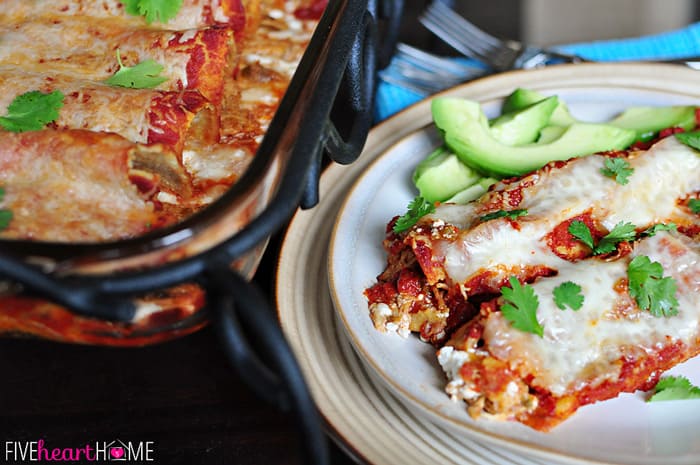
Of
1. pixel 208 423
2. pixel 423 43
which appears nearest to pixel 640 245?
pixel 208 423

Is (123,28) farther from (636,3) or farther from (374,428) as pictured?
(636,3)

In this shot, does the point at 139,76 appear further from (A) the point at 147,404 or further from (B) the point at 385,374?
(B) the point at 385,374

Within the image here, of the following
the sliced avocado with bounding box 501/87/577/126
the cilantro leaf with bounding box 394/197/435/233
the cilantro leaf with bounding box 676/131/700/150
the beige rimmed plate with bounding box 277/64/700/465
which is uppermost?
the cilantro leaf with bounding box 676/131/700/150

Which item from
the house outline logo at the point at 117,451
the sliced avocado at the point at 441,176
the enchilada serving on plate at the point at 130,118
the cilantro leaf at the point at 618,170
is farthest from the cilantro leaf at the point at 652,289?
the house outline logo at the point at 117,451

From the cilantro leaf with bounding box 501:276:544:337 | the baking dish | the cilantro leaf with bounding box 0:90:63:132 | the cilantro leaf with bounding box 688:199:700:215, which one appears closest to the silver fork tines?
the cilantro leaf with bounding box 688:199:700:215

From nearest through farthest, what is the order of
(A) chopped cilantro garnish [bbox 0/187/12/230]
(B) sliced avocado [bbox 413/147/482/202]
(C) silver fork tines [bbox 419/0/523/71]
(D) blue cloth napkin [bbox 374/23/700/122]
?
1. (A) chopped cilantro garnish [bbox 0/187/12/230]
2. (B) sliced avocado [bbox 413/147/482/202]
3. (D) blue cloth napkin [bbox 374/23/700/122]
4. (C) silver fork tines [bbox 419/0/523/71]

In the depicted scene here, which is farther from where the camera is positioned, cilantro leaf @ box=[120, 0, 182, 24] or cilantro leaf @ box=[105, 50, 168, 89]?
cilantro leaf @ box=[120, 0, 182, 24]

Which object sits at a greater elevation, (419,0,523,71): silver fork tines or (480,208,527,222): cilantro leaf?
(480,208,527,222): cilantro leaf

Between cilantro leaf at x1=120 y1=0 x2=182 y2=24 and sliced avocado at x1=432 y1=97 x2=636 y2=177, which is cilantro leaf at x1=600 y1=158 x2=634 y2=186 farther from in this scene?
cilantro leaf at x1=120 y1=0 x2=182 y2=24
